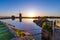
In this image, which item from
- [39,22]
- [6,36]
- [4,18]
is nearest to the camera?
[6,36]

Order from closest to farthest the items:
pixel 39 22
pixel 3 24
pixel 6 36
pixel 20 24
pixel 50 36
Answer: pixel 6 36 → pixel 3 24 → pixel 50 36 → pixel 20 24 → pixel 39 22

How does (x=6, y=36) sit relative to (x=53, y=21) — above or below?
below

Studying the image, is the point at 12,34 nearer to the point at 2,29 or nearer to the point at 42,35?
the point at 2,29

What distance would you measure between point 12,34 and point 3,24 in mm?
205

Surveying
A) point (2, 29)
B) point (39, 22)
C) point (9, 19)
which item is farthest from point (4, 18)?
point (39, 22)

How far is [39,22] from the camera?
2822 millimetres

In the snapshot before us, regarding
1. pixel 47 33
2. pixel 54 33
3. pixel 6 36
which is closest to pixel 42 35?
pixel 47 33

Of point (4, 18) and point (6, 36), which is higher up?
point (4, 18)

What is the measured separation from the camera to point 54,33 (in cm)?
204

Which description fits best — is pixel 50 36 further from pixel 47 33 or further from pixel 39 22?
pixel 39 22

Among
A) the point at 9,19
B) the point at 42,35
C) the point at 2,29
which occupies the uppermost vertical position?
the point at 9,19

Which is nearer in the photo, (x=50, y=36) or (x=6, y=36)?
(x=6, y=36)

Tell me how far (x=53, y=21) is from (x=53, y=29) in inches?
6.4

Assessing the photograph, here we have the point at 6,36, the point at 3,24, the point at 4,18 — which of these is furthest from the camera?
the point at 4,18
